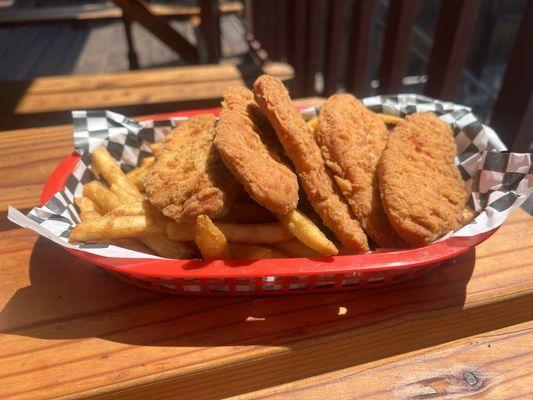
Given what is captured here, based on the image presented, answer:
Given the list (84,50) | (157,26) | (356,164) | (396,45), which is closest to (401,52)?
(396,45)

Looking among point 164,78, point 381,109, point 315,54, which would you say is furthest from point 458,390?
point 315,54

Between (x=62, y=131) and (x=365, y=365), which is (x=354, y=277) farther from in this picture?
(x=62, y=131)

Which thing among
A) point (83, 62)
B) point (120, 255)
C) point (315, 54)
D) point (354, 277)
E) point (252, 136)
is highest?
point (252, 136)

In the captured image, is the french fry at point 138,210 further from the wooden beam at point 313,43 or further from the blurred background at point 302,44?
the wooden beam at point 313,43

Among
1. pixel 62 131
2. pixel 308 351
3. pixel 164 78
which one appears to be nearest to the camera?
pixel 308 351

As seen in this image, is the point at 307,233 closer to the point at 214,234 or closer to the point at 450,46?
the point at 214,234

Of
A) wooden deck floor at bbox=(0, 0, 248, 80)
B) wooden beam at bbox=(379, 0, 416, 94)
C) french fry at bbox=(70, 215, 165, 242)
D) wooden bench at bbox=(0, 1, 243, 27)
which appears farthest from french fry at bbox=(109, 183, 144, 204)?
wooden deck floor at bbox=(0, 0, 248, 80)

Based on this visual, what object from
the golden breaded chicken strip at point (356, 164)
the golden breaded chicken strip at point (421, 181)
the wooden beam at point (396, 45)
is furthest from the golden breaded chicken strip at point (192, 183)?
the wooden beam at point (396, 45)
